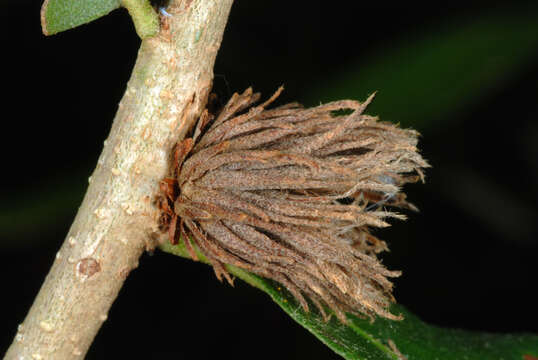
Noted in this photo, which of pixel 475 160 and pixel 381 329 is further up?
pixel 475 160

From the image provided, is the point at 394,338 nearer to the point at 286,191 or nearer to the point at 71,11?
the point at 286,191

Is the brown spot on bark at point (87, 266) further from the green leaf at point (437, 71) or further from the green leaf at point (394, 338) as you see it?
the green leaf at point (437, 71)

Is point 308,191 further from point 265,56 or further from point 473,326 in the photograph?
point 473,326

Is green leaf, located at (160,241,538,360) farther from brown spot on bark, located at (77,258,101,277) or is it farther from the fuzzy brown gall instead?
brown spot on bark, located at (77,258,101,277)

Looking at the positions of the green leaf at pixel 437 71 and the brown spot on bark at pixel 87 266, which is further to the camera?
the green leaf at pixel 437 71

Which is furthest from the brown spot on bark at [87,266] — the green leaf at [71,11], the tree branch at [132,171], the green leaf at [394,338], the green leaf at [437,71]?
the green leaf at [437,71]

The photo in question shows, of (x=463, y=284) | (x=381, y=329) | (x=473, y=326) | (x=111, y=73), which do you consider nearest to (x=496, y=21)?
(x=463, y=284)

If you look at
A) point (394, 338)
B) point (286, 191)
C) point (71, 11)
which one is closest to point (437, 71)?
point (394, 338)
